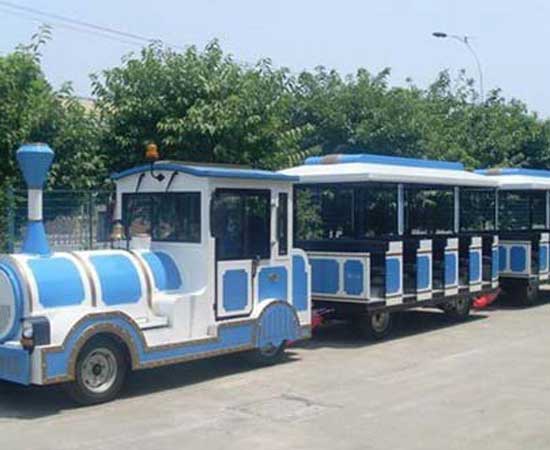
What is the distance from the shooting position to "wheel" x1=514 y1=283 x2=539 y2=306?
17.2 meters

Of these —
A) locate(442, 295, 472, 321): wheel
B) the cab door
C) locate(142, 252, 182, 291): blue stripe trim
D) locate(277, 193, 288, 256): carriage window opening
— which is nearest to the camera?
locate(142, 252, 182, 291): blue stripe trim

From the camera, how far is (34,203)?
872 cm

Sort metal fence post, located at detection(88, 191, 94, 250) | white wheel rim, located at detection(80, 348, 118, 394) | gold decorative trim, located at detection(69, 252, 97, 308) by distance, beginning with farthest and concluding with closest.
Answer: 1. metal fence post, located at detection(88, 191, 94, 250)
2. gold decorative trim, located at detection(69, 252, 97, 308)
3. white wheel rim, located at detection(80, 348, 118, 394)

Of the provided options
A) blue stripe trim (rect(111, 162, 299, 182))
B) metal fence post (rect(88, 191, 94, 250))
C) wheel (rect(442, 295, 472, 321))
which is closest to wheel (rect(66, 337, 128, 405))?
blue stripe trim (rect(111, 162, 299, 182))

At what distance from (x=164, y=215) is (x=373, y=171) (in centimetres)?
353

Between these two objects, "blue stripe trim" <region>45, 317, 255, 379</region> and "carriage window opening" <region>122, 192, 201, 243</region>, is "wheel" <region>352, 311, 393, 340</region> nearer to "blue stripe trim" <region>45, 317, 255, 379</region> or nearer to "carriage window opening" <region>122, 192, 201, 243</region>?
"blue stripe trim" <region>45, 317, 255, 379</region>

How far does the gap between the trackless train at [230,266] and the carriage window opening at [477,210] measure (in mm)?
865

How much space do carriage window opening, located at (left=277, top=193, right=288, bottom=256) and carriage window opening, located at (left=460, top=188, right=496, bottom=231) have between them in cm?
631

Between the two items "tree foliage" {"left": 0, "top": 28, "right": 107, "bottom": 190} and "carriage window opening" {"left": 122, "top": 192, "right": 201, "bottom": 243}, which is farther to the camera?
"tree foliage" {"left": 0, "top": 28, "right": 107, "bottom": 190}

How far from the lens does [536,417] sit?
7.87 m

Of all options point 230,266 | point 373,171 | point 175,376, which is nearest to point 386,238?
point 373,171

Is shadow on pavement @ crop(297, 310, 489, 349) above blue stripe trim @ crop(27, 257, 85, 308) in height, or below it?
below

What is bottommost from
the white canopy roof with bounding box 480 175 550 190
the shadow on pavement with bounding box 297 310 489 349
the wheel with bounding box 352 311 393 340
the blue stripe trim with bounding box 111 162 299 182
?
the shadow on pavement with bounding box 297 310 489 349

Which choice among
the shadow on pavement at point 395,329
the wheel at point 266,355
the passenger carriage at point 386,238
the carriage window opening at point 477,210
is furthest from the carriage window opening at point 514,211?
the wheel at point 266,355
